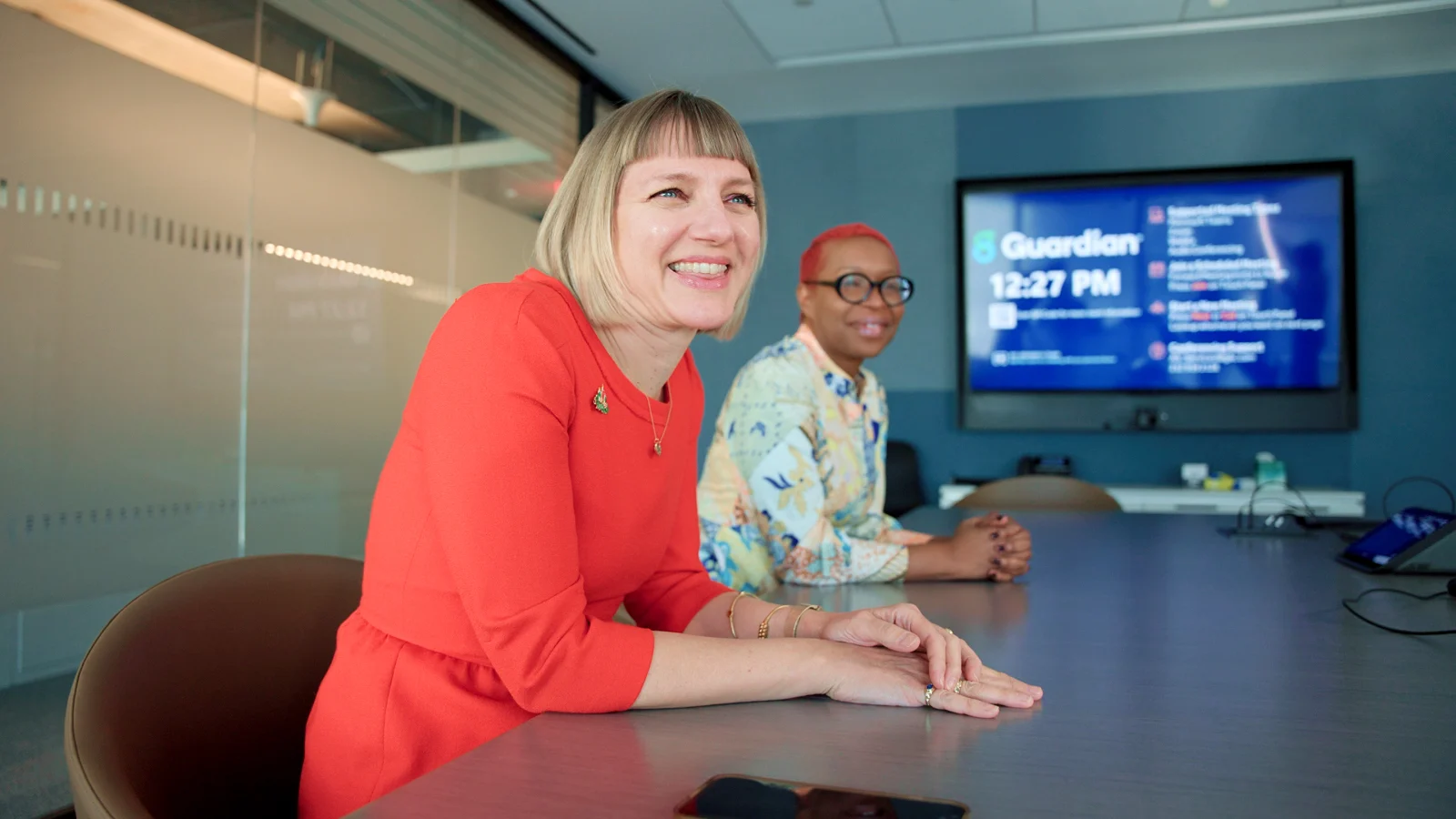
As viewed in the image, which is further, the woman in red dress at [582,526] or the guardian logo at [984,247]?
the guardian logo at [984,247]

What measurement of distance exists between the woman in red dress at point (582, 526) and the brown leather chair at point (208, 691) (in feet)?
0.26

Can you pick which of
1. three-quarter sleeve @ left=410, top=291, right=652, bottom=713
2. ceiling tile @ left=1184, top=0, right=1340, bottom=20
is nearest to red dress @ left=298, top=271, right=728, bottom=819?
three-quarter sleeve @ left=410, top=291, right=652, bottom=713

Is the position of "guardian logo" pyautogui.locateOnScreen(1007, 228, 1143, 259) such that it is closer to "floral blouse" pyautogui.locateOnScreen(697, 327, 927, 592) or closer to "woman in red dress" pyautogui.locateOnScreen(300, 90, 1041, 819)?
"floral blouse" pyautogui.locateOnScreen(697, 327, 927, 592)

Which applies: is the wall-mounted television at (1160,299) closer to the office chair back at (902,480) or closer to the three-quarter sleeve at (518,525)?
the office chair back at (902,480)

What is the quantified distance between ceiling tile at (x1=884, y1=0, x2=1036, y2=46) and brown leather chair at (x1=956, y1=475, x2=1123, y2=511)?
2.09 m

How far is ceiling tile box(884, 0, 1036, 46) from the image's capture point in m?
3.95

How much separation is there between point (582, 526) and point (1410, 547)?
4.90 ft

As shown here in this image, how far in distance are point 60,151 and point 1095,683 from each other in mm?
2550

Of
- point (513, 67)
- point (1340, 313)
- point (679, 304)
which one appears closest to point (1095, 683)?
point (679, 304)

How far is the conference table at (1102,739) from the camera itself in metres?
0.64

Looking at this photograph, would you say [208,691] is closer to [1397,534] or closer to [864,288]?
[864,288]

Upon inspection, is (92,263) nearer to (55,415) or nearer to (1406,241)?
(55,415)

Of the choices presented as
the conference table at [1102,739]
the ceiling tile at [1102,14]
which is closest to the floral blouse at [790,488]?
the conference table at [1102,739]

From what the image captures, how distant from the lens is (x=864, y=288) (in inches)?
81.6
